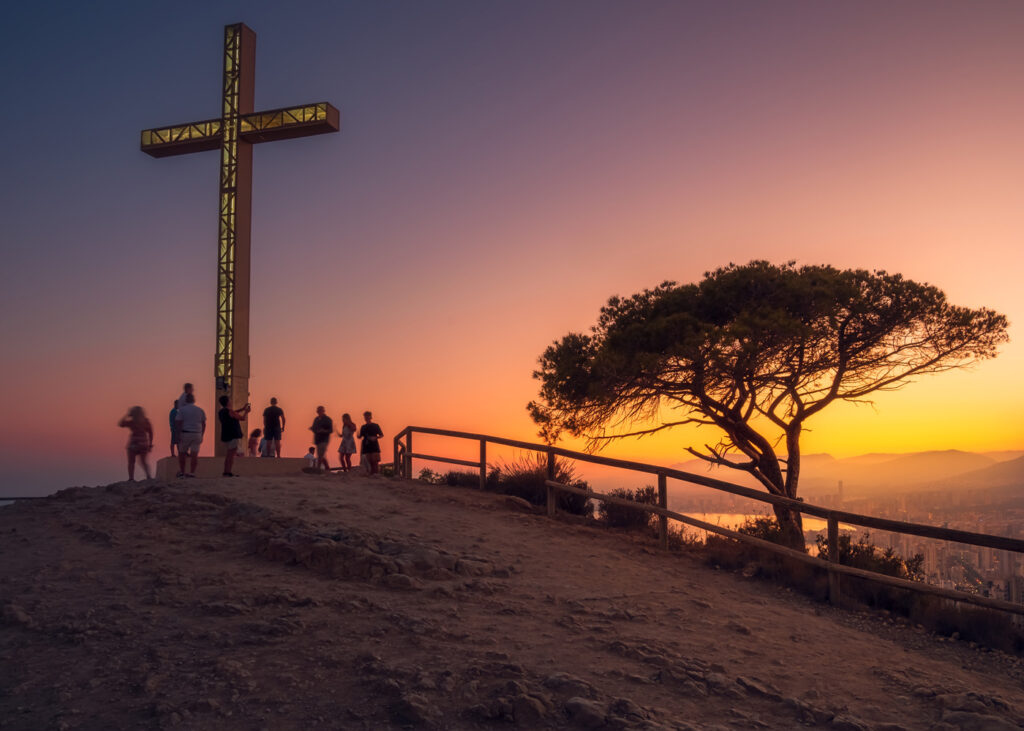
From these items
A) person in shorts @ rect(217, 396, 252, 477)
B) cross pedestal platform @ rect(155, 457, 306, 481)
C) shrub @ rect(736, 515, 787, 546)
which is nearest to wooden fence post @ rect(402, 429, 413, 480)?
cross pedestal platform @ rect(155, 457, 306, 481)

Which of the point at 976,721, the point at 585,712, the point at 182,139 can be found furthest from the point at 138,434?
the point at 976,721

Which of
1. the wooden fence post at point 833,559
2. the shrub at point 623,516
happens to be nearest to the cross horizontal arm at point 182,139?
the shrub at point 623,516

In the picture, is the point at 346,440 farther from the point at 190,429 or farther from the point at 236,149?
the point at 236,149

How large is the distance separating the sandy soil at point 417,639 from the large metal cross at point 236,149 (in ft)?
25.7

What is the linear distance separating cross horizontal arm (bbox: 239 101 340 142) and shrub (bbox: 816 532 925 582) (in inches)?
621

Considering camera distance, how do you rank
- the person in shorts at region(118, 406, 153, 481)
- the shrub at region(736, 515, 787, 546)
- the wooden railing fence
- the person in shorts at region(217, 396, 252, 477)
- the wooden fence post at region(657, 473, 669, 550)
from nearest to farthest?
the wooden railing fence < the wooden fence post at region(657, 473, 669, 550) < the shrub at region(736, 515, 787, 546) < the person in shorts at region(118, 406, 153, 481) < the person in shorts at region(217, 396, 252, 477)

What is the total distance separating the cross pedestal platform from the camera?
16.6 m

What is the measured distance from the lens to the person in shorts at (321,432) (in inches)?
717

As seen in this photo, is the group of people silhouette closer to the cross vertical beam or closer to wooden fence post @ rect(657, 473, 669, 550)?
the cross vertical beam

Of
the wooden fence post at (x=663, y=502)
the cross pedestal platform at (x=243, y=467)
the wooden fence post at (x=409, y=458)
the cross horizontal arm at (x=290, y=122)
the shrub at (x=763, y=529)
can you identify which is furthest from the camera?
the cross horizontal arm at (x=290, y=122)

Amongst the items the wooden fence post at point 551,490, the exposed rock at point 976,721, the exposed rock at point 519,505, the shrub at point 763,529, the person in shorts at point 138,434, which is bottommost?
the exposed rock at point 976,721

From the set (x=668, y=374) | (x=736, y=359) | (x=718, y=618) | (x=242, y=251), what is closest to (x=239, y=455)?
(x=242, y=251)

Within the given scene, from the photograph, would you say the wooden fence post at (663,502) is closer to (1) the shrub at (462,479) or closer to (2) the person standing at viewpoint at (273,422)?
(1) the shrub at (462,479)

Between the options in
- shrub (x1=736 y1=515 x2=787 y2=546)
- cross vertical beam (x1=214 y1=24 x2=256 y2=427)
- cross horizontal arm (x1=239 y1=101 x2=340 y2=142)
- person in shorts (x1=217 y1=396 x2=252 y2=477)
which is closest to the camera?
shrub (x1=736 y1=515 x2=787 y2=546)
